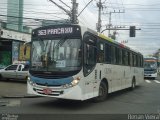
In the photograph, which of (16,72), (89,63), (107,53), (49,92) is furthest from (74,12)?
(49,92)

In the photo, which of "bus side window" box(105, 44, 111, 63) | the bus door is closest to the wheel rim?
the bus door

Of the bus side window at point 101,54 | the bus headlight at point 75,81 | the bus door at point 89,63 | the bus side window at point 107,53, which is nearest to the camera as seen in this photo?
the bus headlight at point 75,81

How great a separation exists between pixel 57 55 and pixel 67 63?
54 cm

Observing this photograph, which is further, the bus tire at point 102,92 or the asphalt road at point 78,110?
the bus tire at point 102,92

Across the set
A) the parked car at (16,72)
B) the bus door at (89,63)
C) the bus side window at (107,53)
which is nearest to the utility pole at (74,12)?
the parked car at (16,72)

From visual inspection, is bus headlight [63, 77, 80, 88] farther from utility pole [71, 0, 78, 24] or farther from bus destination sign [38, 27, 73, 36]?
utility pole [71, 0, 78, 24]

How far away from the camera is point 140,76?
2509 cm

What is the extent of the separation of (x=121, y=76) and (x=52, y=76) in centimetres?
667

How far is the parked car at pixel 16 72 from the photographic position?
24469 millimetres

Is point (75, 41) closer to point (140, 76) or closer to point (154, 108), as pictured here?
point (154, 108)

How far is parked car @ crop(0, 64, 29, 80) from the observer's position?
2447 cm

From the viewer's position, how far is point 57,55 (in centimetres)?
1205

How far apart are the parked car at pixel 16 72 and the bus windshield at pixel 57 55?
12.0 meters

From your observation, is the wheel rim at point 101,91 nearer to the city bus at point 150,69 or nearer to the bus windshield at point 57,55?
the bus windshield at point 57,55
